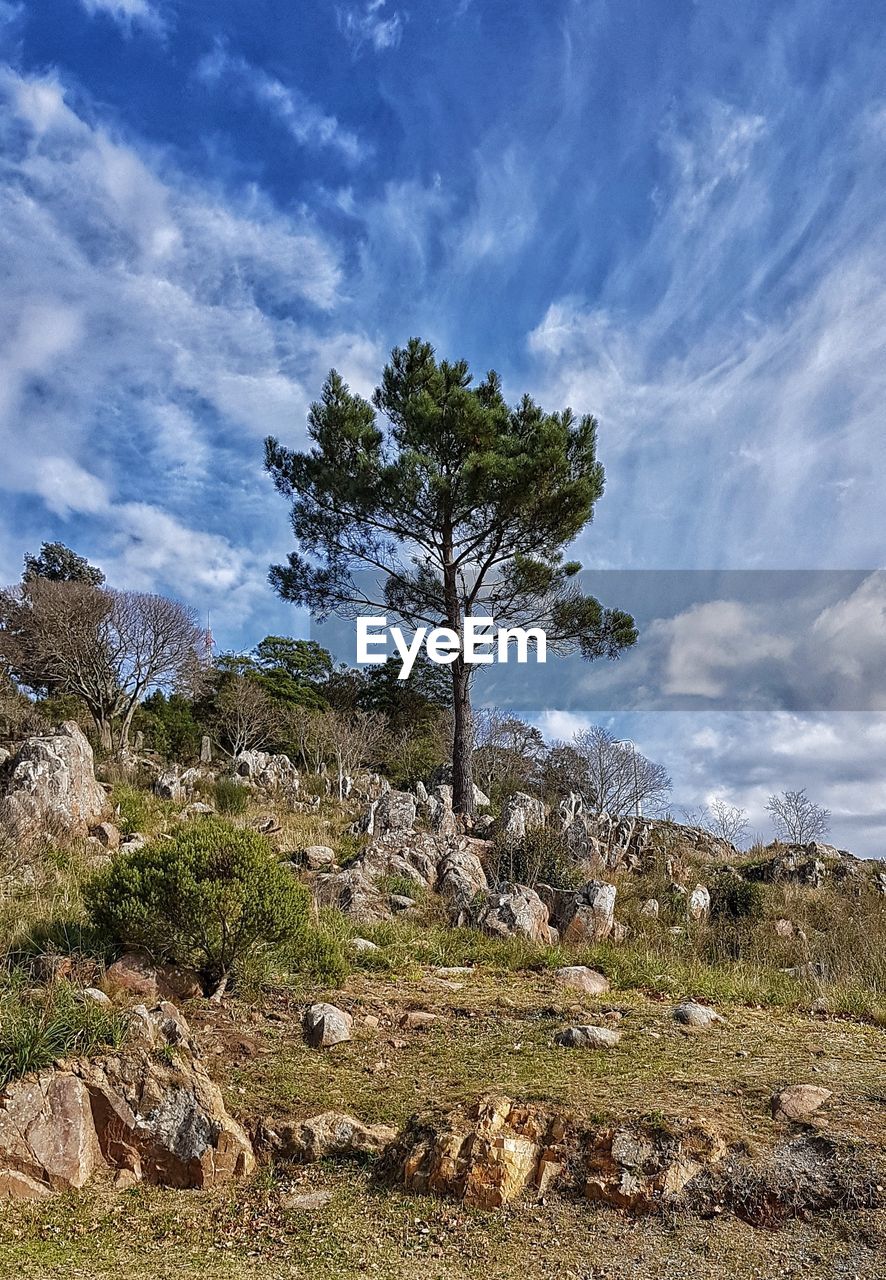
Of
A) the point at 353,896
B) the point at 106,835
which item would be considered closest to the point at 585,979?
the point at 353,896

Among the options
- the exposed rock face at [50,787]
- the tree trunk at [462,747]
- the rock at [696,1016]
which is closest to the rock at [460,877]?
the rock at [696,1016]

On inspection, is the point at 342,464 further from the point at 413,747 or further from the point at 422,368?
the point at 413,747

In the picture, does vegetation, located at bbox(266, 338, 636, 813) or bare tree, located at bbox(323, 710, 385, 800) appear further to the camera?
bare tree, located at bbox(323, 710, 385, 800)

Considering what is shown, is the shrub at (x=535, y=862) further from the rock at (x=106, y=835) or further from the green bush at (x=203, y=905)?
the green bush at (x=203, y=905)

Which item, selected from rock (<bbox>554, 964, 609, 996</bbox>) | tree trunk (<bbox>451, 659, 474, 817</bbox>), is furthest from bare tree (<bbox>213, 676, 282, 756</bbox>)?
rock (<bbox>554, 964, 609, 996</bbox>)

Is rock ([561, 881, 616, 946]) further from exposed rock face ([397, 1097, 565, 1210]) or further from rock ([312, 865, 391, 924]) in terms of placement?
exposed rock face ([397, 1097, 565, 1210])

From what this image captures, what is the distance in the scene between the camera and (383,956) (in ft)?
21.8

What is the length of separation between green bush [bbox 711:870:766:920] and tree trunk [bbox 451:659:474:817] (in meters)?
5.18

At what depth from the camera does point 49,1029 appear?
3.71 m

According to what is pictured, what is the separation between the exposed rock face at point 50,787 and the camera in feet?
32.3

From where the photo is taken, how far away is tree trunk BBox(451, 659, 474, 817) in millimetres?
15641

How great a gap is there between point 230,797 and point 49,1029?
35.1 feet

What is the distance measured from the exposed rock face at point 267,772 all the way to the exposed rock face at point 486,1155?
1305 centimetres

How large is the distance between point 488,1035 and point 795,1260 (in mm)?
2329
